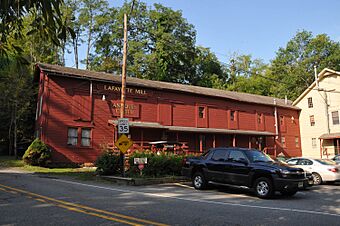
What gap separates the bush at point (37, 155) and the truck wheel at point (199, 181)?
13.6m

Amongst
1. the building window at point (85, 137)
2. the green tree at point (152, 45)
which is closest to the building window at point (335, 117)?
the green tree at point (152, 45)

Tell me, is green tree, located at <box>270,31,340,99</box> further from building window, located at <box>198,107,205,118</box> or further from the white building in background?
building window, located at <box>198,107,205,118</box>

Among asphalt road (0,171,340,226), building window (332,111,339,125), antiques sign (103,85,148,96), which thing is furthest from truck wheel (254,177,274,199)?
building window (332,111,339,125)

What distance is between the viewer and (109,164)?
1688cm

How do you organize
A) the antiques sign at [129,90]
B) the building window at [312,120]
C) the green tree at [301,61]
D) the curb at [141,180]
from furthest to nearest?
1. the green tree at [301,61]
2. the building window at [312,120]
3. the antiques sign at [129,90]
4. the curb at [141,180]

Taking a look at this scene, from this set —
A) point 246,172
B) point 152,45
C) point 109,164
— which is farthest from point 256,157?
point 152,45

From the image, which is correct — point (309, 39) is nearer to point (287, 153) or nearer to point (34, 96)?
point (287, 153)

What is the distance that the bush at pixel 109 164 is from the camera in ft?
55.5

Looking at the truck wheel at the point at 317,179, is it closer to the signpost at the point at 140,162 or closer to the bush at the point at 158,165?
the bush at the point at 158,165

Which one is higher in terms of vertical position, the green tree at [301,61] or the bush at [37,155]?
the green tree at [301,61]

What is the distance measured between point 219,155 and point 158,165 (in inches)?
174

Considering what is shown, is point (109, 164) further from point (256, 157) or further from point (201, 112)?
point (201, 112)

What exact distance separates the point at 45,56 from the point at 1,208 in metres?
40.9

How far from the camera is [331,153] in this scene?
130ft
